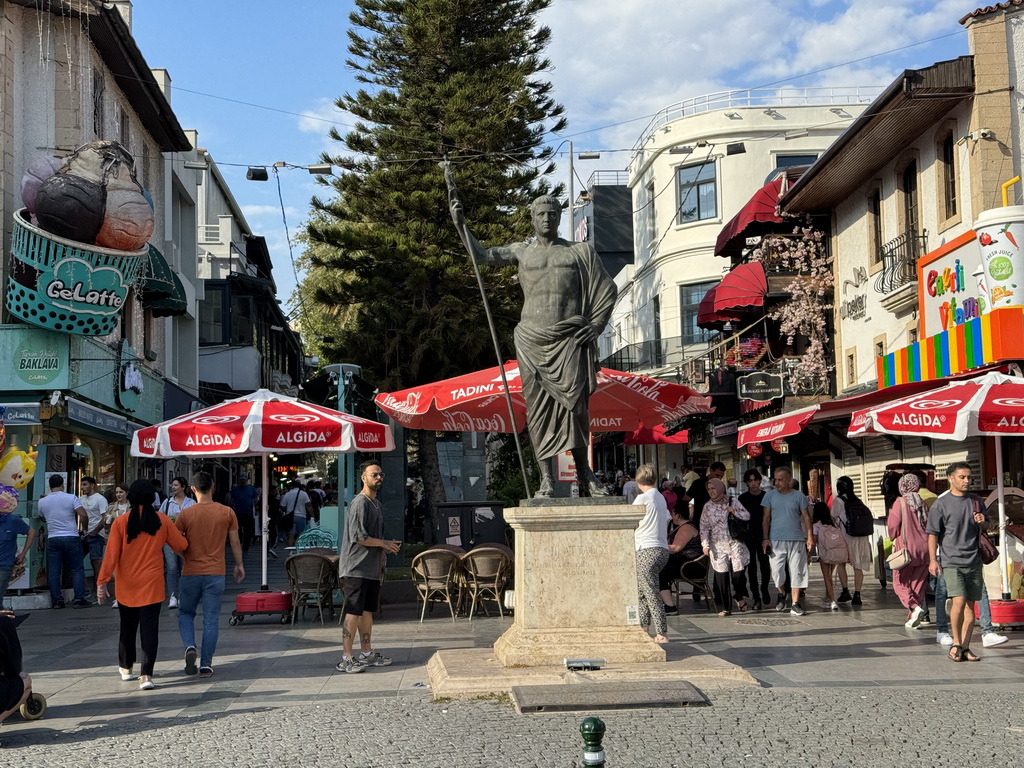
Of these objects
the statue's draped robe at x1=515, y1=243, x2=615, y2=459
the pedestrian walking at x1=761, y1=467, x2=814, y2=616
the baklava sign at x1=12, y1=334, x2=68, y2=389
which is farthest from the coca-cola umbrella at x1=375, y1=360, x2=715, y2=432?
the baklava sign at x1=12, y1=334, x2=68, y2=389

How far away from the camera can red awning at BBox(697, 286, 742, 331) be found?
28.9 meters

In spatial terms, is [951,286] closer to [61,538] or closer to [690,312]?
[61,538]

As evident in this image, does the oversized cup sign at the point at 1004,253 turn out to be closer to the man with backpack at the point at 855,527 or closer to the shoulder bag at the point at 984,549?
the man with backpack at the point at 855,527

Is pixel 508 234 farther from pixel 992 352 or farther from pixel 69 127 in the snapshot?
pixel 992 352

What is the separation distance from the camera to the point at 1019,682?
8.86 meters

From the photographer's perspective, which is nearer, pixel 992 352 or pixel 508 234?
pixel 992 352

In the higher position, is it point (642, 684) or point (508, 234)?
point (508, 234)

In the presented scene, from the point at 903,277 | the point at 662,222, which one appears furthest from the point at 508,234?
the point at 662,222

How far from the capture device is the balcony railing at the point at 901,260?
20375 mm

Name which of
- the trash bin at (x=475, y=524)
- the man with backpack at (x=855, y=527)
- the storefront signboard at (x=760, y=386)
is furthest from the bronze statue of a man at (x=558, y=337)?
the storefront signboard at (x=760, y=386)

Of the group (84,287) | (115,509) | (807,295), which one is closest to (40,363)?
(84,287)

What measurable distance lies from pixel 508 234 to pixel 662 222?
15.1 m

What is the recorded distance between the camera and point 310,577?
1338cm

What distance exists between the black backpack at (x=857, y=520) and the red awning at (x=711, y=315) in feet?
47.0
